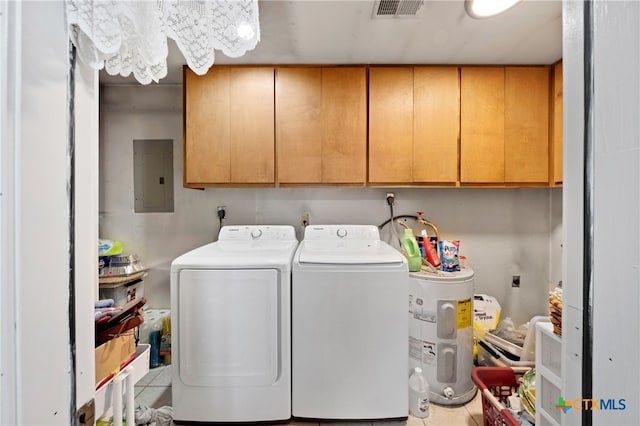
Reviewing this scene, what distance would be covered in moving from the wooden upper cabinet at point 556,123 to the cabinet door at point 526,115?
0.12 feet

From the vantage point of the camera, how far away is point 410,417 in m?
1.80

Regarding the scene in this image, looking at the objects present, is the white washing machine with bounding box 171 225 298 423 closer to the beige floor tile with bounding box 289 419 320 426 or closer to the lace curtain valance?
the beige floor tile with bounding box 289 419 320 426

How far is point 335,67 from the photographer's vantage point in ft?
7.09

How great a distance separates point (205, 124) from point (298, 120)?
673 mm

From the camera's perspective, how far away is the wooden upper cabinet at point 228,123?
7.05ft

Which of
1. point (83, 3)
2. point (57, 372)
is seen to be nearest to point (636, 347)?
point (57, 372)

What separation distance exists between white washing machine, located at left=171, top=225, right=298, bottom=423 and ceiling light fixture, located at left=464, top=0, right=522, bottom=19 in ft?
5.52

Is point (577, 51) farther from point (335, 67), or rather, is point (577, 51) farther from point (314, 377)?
point (335, 67)

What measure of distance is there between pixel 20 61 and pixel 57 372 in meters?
0.45

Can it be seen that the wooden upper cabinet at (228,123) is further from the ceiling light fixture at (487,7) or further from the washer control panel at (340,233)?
the ceiling light fixture at (487,7)

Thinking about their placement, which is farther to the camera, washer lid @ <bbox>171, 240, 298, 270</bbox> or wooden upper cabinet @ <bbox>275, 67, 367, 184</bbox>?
wooden upper cabinet @ <bbox>275, 67, 367, 184</bbox>

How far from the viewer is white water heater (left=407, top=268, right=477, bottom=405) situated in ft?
6.40

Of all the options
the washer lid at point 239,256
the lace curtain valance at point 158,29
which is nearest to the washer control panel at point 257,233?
the washer lid at point 239,256

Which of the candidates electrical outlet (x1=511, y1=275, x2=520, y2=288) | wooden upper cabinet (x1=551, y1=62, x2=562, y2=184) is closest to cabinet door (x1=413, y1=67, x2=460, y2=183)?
wooden upper cabinet (x1=551, y1=62, x2=562, y2=184)
